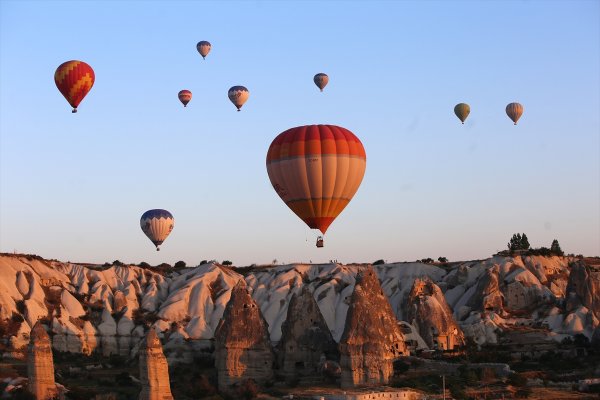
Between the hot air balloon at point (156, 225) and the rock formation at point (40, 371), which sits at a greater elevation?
the hot air balloon at point (156, 225)

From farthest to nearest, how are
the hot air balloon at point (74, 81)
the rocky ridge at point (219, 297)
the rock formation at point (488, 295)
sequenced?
the rock formation at point (488, 295), the rocky ridge at point (219, 297), the hot air balloon at point (74, 81)

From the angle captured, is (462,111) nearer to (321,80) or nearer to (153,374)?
(321,80)

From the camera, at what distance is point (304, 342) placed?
7156 cm

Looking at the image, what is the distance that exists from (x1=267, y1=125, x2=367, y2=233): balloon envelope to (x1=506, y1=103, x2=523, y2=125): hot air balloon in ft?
72.3

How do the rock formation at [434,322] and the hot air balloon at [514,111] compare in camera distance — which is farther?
the hot air balloon at [514,111]

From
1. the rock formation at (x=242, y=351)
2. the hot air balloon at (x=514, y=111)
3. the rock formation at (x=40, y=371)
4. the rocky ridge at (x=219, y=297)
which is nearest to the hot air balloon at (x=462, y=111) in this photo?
the hot air balloon at (x=514, y=111)

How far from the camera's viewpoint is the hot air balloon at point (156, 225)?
85.1 meters

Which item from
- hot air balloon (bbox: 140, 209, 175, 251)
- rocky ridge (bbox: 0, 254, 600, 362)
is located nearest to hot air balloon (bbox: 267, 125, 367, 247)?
hot air balloon (bbox: 140, 209, 175, 251)

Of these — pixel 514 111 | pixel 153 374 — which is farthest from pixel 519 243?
pixel 153 374

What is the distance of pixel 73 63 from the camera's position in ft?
243

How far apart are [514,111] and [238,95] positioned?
1887 cm

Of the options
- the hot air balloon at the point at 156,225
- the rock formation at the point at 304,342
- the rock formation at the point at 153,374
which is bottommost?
the rock formation at the point at 153,374

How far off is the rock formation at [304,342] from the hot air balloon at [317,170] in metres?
6.63

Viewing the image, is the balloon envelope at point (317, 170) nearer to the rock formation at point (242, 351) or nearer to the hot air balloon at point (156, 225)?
the rock formation at point (242, 351)
